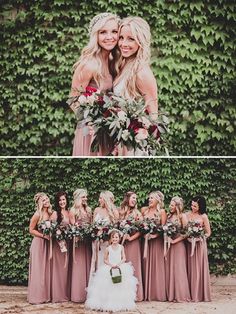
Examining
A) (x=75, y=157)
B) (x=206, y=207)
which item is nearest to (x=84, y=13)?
(x=75, y=157)

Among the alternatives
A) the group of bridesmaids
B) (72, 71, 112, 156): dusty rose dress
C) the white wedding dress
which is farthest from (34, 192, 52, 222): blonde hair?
the white wedding dress

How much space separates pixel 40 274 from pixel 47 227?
407 mm

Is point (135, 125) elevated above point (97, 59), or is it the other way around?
point (97, 59)

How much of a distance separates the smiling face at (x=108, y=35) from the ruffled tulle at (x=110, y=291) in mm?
1852

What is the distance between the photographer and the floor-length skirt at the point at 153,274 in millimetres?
5402

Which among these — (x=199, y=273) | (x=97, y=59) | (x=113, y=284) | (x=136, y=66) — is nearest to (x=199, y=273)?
(x=199, y=273)

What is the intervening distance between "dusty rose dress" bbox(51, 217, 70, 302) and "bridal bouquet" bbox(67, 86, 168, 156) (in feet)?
3.79

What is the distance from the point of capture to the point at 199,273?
547 centimetres

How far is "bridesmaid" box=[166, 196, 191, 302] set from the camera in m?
5.39

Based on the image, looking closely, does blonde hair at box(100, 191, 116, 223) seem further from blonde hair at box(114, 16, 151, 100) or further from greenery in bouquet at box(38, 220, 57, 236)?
blonde hair at box(114, 16, 151, 100)

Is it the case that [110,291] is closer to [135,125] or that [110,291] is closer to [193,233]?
[193,233]

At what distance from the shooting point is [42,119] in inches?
281

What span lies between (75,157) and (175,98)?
6.65ft

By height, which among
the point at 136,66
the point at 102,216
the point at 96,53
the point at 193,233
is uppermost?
the point at 96,53
